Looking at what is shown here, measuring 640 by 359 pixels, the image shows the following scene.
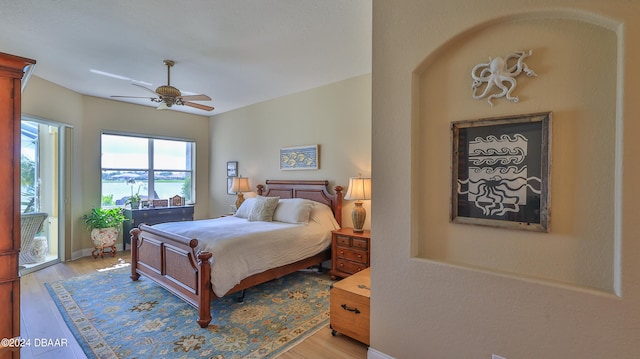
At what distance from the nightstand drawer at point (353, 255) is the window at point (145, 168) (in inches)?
160

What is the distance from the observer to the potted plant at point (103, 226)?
15.0 ft

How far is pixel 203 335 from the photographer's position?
2.37 metres

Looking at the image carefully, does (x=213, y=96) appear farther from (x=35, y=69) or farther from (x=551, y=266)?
(x=551, y=266)

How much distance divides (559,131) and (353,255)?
2.53m

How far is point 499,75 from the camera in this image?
157 centimetres

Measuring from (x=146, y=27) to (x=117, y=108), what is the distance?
3.29m

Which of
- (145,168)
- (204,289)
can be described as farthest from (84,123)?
(204,289)

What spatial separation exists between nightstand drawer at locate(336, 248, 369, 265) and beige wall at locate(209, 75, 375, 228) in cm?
51

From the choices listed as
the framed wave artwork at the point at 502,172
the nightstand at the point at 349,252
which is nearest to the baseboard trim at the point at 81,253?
the nightstand at the point at 349,252

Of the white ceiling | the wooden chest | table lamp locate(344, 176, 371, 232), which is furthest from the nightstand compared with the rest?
the white ceiling

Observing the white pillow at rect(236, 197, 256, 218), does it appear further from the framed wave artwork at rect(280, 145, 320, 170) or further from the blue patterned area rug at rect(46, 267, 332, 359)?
the blue patterned area rug at rect(46, 267, 332, 359)

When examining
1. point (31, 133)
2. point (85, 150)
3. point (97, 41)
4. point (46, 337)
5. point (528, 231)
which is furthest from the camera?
point (85, 150)

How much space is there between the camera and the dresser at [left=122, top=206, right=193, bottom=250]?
4.88 metres

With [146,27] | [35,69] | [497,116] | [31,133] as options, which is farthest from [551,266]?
[31,133]
